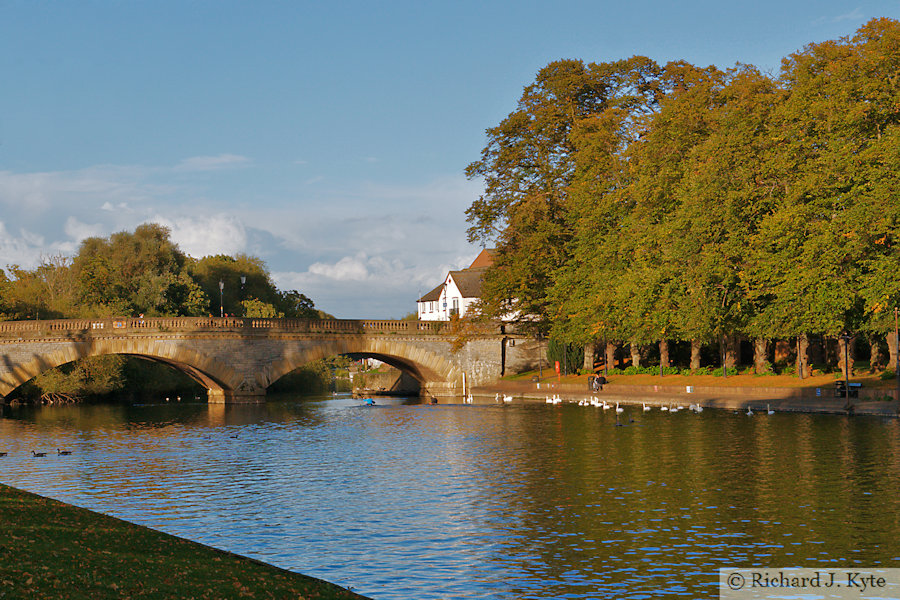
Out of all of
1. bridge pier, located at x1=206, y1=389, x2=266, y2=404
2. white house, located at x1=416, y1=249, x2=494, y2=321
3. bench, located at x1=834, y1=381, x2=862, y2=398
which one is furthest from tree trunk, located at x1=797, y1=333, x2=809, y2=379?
white house, located at x1=416, y1=249, x2=494, y2=321

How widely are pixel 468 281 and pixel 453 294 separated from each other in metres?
3.51

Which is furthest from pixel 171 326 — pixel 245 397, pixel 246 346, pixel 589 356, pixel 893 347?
pixel 893 347

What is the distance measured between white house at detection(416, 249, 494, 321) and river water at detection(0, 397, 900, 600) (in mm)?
86259

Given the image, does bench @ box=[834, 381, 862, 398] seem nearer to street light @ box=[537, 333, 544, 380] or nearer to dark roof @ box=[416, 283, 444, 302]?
street light @ box=[537, 333, 544, 380]

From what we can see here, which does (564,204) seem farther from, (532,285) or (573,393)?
(573,393)

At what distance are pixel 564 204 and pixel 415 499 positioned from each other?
171 ft

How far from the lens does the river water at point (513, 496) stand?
17.6 meters

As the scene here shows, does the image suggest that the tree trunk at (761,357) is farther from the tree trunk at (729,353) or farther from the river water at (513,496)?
the river water at (513,496)

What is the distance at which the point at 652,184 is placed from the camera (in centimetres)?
6369

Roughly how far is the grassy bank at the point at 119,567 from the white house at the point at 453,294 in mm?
112551

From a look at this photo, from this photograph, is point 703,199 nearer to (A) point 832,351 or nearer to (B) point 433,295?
(A) point 832,351

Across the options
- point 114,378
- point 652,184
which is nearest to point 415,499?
point 652,184

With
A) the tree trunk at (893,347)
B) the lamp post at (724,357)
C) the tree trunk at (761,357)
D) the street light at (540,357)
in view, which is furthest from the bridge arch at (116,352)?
the tree trunk at (893,347)

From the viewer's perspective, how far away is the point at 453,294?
140375mm
